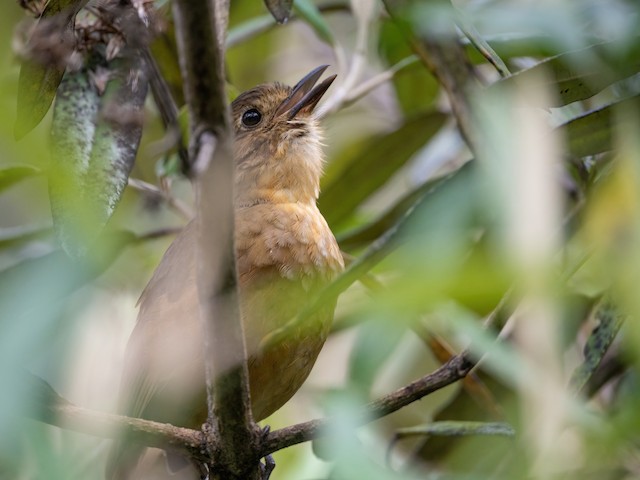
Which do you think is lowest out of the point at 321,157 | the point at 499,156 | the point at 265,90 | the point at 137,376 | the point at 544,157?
the point at 544,157

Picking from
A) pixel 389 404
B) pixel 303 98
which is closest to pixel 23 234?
pixel 303 98

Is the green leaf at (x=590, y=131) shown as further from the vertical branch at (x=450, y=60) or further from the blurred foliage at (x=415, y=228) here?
the vertical branch at (x=450, y=60)

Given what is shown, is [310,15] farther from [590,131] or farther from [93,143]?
[590,131]

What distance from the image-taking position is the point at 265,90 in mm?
3422

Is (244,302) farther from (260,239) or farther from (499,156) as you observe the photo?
(499,156)

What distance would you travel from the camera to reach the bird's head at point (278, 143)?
10.6ft

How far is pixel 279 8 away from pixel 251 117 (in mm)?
1317

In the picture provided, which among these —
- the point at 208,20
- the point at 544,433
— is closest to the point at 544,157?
the point at 544,433

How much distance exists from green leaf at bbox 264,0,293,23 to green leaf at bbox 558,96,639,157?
63 cm

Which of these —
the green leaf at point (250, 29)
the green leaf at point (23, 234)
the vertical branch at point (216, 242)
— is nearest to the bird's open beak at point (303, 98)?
the green leaf at point (250, 29)

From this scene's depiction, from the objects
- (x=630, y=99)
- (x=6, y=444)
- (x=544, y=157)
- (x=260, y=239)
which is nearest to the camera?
(x=544, y=157)

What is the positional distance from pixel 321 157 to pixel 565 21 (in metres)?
1.09

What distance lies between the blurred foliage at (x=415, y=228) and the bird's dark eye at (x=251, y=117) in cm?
25

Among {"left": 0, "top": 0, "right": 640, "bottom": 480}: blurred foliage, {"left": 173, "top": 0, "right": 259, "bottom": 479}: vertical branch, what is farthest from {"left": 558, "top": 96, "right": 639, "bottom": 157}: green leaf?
{"left": 173, "top": 0, "right": 259, "bottom": 479}: vertical branch
